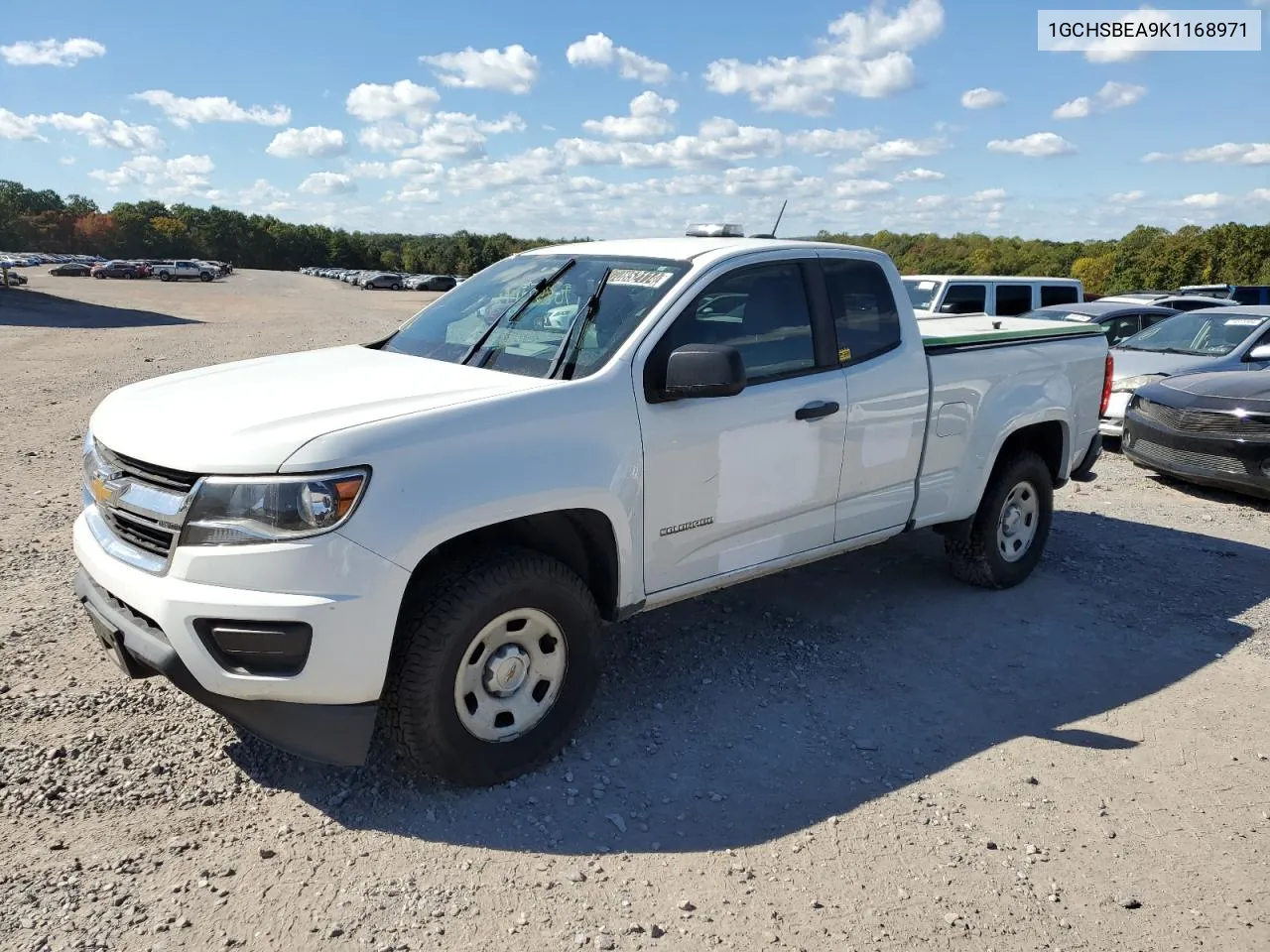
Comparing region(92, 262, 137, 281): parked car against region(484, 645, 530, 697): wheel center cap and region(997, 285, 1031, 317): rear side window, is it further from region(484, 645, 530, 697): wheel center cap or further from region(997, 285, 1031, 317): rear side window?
region(484, 645, 530, 697): wheel center cap

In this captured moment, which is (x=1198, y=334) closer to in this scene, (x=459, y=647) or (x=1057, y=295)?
(x=1057, y=295)

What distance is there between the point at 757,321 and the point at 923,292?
976 cm

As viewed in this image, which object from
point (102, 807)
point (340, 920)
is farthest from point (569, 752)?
point (102, 807)

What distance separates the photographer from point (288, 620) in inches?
111

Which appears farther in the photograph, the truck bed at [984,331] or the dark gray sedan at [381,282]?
the dark gray sedan at [381,282]

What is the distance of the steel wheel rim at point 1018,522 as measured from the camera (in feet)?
18.1

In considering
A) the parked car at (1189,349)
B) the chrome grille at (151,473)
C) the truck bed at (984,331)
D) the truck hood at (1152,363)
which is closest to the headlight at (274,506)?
the chrome grille at (151,473)

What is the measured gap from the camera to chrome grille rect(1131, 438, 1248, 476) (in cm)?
768

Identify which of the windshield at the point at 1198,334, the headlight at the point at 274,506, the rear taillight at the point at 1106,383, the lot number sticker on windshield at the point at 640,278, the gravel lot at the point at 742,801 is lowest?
the gravel lot at the point at 742,801

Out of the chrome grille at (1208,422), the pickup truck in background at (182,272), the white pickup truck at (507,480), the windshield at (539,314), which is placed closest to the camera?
the white pickup truck at (507,480)

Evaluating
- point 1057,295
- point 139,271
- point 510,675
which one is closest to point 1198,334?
point 1057,295

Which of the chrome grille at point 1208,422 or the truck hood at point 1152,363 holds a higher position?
the truck hood at point 1152,363

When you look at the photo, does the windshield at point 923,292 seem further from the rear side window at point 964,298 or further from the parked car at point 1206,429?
the parked car at point 1206,429

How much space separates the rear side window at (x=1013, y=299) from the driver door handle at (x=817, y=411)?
10.4 metres
